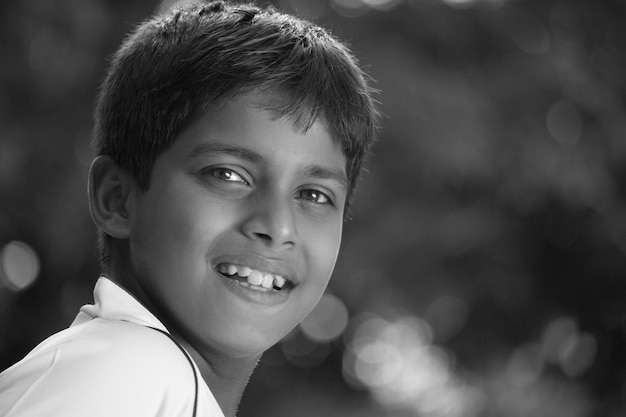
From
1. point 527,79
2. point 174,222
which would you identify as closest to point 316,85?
point 174,222

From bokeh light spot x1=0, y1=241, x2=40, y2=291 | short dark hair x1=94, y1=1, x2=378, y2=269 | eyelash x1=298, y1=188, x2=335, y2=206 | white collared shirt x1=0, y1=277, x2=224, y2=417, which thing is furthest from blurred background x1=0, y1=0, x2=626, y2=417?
white collared shirt x1=0, y1=277, x2=224, y2=417

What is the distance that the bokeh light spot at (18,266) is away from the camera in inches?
110

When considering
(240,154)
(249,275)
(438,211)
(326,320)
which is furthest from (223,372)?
(326,320)

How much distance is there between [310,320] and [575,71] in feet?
3.92

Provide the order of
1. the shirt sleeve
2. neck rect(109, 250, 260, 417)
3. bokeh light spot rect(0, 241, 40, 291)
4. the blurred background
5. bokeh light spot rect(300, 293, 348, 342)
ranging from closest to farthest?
the shirt sleeve < neck rect(109, 250, 260, 417) < the blurred background < bokeh light spot rect(0, 241, 40, 291) < bokeh light spot rect(300, 293, 348, 342)

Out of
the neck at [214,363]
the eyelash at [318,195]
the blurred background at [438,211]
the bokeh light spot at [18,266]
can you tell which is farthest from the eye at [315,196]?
the bokeh light spot at [18,266]

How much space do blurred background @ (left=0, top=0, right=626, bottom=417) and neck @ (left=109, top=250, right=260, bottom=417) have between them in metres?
1.67

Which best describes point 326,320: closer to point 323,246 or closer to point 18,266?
point 18,266

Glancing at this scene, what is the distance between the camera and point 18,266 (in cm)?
285

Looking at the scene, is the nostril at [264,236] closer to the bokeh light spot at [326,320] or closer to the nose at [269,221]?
the nose at [269,221]

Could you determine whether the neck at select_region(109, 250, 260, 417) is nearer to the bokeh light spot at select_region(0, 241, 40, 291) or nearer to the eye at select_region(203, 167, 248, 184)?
the eye at select_region(203, 167, 248, 184)

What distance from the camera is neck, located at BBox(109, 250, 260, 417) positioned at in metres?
0.97

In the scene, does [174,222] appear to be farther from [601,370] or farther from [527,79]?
[601,370]

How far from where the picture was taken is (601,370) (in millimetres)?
3195
